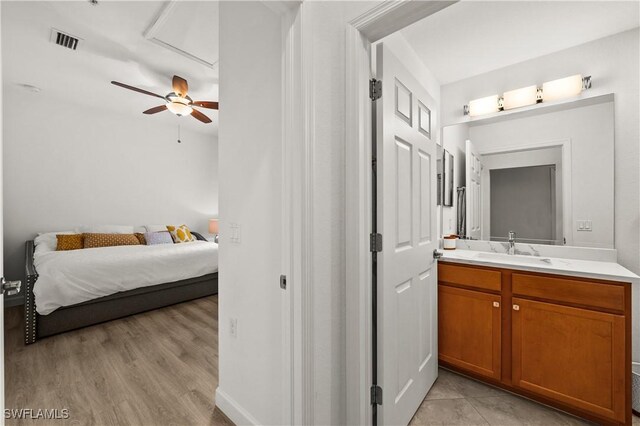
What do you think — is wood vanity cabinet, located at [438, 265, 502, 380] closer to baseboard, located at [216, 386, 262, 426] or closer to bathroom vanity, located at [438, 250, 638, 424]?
bathroom vanity, located at [438, 250, 638, 424]

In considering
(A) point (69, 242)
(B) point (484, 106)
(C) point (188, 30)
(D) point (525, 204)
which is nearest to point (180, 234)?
(A) point (69, 242)

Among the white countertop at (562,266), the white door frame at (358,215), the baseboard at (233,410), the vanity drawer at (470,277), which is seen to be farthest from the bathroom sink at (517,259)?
the baseboard at (233,410)

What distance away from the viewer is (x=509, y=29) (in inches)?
79.2

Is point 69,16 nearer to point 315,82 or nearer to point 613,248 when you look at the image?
point 315,82

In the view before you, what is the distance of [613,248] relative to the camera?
204cm

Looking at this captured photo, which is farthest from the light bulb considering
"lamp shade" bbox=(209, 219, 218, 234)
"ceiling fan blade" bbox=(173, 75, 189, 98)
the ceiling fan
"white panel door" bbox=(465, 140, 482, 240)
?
"white panel door" bbox=(465, 140, 482, 240)

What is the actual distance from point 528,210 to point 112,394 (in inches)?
134

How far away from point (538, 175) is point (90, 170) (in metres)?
5.95

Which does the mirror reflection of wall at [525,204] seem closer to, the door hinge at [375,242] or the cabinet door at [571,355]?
the cabinet door at [571,355]

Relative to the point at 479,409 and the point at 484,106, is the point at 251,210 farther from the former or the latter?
the point at 484,106

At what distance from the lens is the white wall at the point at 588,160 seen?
2061mm

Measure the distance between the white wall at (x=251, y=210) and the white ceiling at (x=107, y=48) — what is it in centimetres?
94

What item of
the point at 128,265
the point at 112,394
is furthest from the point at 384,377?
the point at 128,265

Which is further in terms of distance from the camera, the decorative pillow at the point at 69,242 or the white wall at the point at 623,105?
the decorative pillow at the point at 69,242
